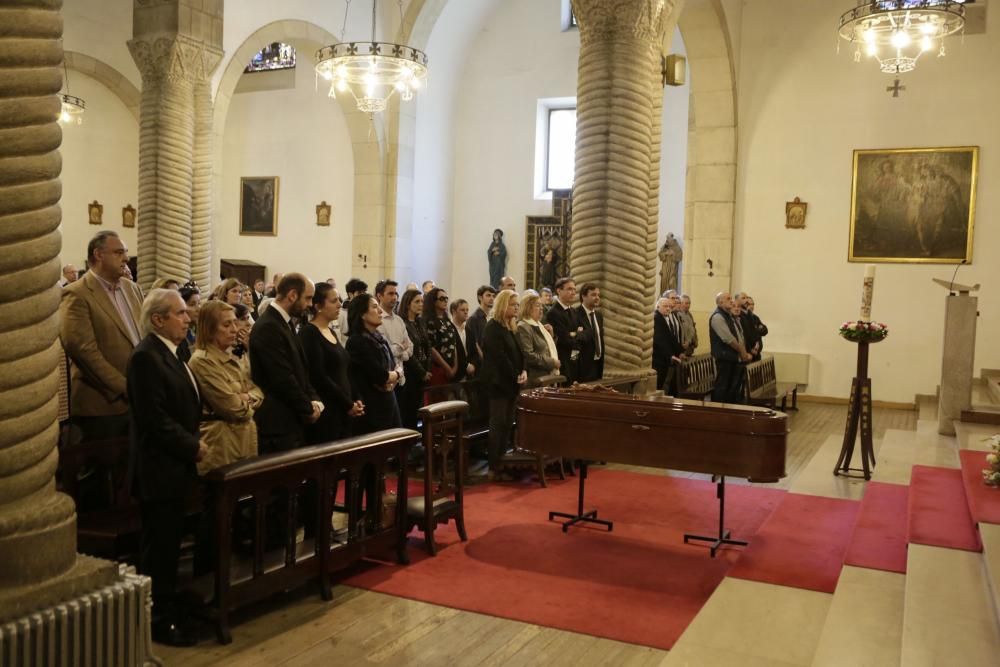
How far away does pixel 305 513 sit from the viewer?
470 centimetres

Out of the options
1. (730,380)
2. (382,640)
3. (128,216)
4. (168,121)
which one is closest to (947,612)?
(382,640)

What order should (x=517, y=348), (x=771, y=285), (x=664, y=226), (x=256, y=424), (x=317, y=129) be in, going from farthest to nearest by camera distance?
(x=317, y=129), (x=664, y=226), (x=771, y=285), (x=517, y=348), (x=256, y=424)

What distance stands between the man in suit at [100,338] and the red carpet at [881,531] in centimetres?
363

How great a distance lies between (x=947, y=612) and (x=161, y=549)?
3.07 m

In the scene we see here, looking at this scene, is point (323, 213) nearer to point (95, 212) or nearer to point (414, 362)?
→ point (95, 212)

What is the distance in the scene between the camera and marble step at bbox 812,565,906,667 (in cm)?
334

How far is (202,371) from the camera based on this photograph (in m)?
3.98

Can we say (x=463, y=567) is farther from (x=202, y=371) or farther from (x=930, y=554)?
(x=930, y=554)

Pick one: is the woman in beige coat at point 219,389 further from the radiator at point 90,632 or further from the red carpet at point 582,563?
the radiator at point 90,632

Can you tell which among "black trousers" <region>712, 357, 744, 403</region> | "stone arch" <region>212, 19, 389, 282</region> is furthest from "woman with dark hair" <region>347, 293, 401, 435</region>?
"stone arch" <region>212, 19, 389, 282</region>

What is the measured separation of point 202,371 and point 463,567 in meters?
1.71

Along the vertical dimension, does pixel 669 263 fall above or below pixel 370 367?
above

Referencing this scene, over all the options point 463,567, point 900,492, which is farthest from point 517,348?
point 900,492

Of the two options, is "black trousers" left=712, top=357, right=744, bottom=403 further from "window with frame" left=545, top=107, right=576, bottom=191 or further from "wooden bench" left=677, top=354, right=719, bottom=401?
"window with frame" left=545, top=107, right=576, bottom=191
